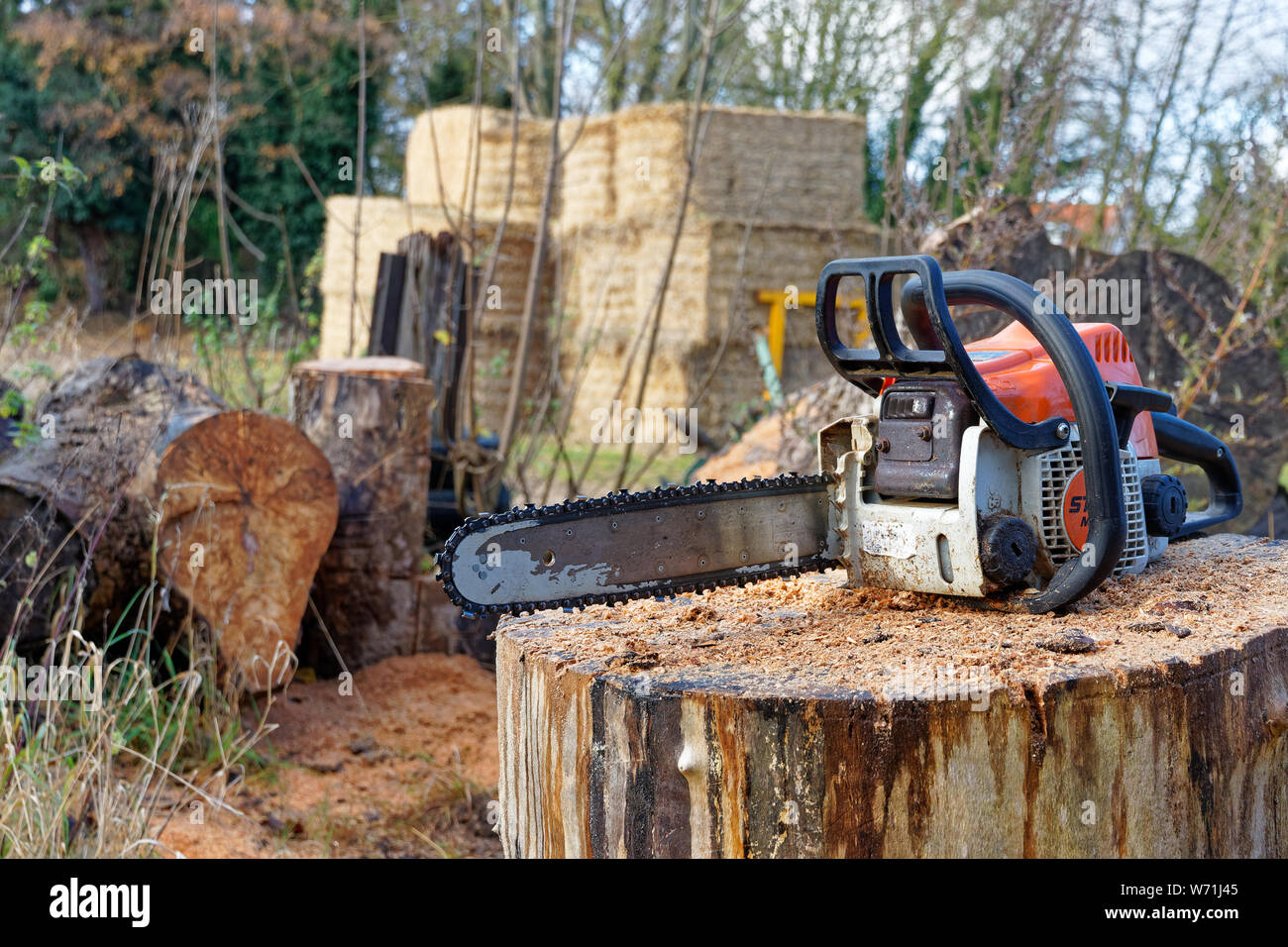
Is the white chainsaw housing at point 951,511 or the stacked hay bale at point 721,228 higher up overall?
the stacked hay bale at point 721,228

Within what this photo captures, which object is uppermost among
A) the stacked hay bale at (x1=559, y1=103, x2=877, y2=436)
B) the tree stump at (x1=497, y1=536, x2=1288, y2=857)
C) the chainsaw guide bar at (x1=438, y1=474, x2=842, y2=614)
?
the stacked hay bale at (x1=559, y1=103, x2=877, y2=436)

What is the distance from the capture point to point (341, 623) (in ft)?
13.2

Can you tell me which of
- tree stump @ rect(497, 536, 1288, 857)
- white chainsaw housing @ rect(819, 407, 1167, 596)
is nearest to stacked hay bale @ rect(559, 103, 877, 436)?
white chainsaw housing @ rect(819, 407, 1167, 596)

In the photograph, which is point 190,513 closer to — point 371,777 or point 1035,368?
point 371,777

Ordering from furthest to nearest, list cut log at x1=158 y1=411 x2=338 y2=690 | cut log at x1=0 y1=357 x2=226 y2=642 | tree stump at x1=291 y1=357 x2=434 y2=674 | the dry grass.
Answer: tree stump at x1=291 y1=357 x2=434 y2=674 → cut log at x1=158 y1=411 x2=338 y2=690 → cut log at x1=0 y1=357 x2=226 y2=642 → the dry grass

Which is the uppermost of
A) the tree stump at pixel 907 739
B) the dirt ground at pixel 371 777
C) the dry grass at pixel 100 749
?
the tree stump at pixel 907 739

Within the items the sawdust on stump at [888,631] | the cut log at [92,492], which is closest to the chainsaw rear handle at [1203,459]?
the sawdust on stump at [888,631]

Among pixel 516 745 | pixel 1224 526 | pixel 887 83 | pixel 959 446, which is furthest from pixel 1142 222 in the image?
pixel 887 83

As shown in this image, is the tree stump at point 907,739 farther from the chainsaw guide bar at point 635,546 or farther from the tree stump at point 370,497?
the tree stump at point 370,497

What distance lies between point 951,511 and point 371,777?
236 centimetres

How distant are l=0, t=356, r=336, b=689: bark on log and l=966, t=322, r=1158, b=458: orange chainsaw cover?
90.2 inches

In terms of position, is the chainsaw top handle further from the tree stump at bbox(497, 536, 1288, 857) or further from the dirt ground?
the dirt ground

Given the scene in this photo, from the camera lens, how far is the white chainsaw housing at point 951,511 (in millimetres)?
1755

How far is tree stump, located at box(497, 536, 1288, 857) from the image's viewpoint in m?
1.43
